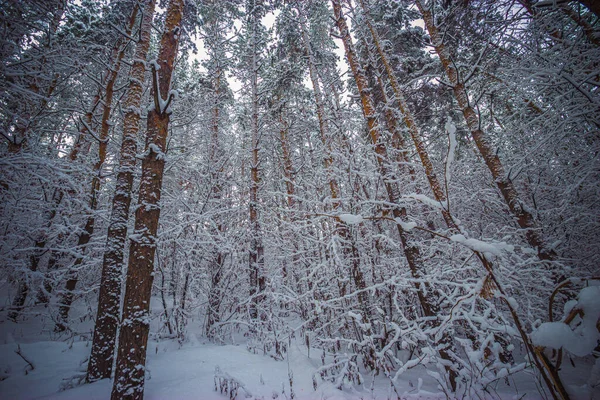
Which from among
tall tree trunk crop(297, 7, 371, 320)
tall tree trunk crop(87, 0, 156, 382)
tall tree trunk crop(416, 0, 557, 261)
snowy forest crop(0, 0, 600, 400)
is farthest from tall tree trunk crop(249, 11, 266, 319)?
tall tree trunk crop(416, 0, 557, 261)

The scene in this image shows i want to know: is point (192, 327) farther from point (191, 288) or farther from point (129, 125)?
point (129, 125)

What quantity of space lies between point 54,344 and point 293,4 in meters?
13.2

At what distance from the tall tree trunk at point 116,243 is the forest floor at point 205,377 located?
0.35 m

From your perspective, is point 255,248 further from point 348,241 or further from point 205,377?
point 348,241

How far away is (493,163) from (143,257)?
7.13 meters

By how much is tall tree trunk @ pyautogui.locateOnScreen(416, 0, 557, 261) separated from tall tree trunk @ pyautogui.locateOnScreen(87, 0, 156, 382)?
259 inches

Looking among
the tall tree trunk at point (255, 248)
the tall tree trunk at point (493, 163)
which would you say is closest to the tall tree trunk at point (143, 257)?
→ the tall tree trunk at point (255, 248)

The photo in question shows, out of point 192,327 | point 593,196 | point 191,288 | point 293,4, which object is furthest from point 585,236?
point 293,4

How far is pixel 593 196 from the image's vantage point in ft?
14.8

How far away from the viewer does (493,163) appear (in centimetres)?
542

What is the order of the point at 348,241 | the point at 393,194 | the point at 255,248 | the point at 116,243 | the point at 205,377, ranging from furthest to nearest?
the point at 255,248, the point at 393,194, the point at 116,243, the point at 205,377, the point at 348,241

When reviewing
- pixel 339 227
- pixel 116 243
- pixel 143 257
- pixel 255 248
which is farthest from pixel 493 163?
pixel 116 243

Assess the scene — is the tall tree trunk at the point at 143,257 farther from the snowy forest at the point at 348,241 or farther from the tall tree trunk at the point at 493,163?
the tall tree trunk at the point at 493,163

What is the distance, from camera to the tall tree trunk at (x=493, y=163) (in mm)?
4655
